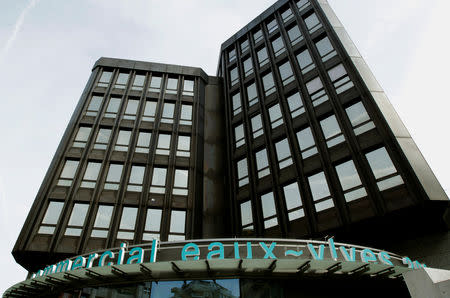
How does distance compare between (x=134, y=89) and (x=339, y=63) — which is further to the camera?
(x=134, y=89)

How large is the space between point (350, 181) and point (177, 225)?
11.8m

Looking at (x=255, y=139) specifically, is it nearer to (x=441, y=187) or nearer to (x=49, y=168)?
Answer: (x=441, y=187)

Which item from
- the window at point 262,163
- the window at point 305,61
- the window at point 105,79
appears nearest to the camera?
the window at point 262,163

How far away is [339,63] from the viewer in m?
19.7

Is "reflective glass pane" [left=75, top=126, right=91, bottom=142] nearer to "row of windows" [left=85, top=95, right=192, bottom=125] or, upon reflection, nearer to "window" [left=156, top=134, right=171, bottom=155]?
"row of windows" [left=85, top=95, right=192, bottom=125]

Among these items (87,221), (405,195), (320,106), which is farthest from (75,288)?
(320,106)

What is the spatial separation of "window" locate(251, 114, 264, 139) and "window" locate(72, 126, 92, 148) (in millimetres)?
14079

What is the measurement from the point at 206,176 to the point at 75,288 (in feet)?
40.8

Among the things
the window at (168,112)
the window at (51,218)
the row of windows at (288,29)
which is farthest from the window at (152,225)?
the row of windows at (288,29)

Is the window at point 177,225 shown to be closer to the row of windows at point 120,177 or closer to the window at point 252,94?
the row of windows at point 120,177

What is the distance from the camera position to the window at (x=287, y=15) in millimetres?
26538

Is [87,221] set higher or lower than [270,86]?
lower

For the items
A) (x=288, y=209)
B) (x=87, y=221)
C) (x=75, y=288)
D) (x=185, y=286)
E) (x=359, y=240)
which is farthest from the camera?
(x=87, y=221)

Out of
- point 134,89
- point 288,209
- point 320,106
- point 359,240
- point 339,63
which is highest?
point 134,89
